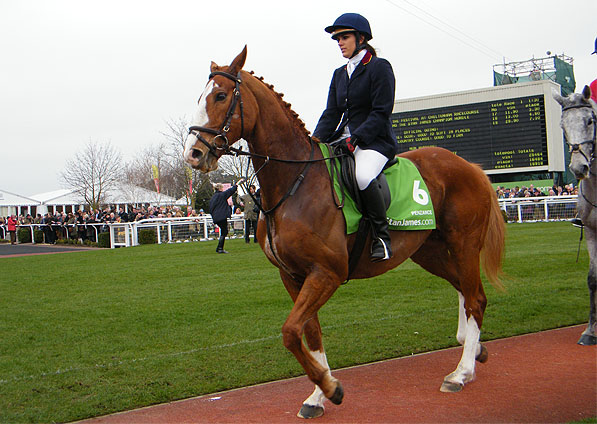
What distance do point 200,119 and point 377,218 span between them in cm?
151

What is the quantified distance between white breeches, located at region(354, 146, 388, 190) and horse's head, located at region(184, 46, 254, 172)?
0.89m

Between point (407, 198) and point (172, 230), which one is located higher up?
point (407, 198)

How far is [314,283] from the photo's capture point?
3.88 metres

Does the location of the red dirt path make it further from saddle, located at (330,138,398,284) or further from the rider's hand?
the rider's hand

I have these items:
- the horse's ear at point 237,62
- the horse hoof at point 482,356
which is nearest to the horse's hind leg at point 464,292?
the horse hoof at point 482,356

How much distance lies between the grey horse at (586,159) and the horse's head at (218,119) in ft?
10.6

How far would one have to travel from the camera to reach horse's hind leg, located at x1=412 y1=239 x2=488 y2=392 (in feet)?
15.1

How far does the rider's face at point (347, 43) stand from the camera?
461cm

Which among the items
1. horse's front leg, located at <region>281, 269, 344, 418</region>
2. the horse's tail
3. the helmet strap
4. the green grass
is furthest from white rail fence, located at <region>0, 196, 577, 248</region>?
horse's front leg, located at <region>281, 269, 344, 418</region>

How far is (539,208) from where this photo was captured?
82.3 ft

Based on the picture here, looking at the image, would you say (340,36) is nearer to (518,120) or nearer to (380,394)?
(380,394)

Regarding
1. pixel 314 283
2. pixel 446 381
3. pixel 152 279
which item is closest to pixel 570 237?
pixel 152 279

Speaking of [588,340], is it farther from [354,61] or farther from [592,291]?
[354,61]

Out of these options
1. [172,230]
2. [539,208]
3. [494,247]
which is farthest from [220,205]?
[539,208]
